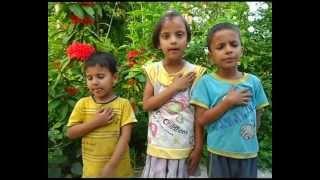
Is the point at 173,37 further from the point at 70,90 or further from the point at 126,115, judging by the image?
the point at 70,90

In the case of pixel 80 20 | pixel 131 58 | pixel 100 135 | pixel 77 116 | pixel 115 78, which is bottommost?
pixel 100 135

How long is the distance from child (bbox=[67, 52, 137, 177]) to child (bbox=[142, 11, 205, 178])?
0.16 meters

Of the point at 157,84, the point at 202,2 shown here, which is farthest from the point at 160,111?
the point at 202,2

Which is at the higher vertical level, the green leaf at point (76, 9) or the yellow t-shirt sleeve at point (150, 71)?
the green leaf at point (76, 9)

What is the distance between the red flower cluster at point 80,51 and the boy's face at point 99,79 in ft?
0.73

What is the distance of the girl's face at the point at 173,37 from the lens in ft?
8.34

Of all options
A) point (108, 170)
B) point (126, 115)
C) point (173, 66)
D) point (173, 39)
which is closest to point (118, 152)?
point (108, 170)

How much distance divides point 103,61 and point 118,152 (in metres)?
0.51

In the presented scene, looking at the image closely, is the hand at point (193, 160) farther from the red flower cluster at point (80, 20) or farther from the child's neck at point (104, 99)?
the red flower cluster at point (80, 20)

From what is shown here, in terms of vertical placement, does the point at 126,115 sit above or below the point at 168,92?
below

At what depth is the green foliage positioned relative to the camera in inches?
112

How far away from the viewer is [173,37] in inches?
100

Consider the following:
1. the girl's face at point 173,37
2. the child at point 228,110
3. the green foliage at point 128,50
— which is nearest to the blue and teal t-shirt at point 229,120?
the child at point 228,110
